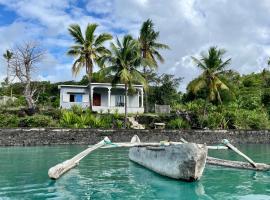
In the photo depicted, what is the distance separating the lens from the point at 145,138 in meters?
29.0

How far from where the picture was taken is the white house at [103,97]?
3838 centimetres

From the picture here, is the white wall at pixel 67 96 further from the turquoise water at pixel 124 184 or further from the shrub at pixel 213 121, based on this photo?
the turquoise water at pixel 124 184

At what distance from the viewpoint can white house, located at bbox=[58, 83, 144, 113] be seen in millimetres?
38375

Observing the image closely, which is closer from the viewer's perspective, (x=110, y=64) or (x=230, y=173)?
(x=230, y=173)

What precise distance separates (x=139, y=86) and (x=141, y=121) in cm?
604

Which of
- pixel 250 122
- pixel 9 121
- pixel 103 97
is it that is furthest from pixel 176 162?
pixel 103 97

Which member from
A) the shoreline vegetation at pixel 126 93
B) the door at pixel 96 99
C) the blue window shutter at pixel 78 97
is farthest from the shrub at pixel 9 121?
the door at pixel 96 99

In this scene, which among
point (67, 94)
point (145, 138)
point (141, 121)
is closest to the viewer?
point (145, 138)

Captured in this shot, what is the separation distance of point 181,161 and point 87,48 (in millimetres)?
25811

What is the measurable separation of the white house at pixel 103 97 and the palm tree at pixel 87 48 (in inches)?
123

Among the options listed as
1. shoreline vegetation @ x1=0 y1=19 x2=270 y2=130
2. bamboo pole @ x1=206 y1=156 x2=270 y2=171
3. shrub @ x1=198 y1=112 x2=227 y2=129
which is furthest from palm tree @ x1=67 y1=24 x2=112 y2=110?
bamboo pole @ x1=206 y1=156 x2=270 y2=171

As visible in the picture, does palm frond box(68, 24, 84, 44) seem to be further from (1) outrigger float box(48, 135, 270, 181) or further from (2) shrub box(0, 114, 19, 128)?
(1) outrigger float box(48, 135, 270, 181)

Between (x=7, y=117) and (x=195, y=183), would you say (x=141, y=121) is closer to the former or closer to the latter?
(x=7, y=117)

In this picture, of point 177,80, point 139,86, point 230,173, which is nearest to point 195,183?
point 230,173
